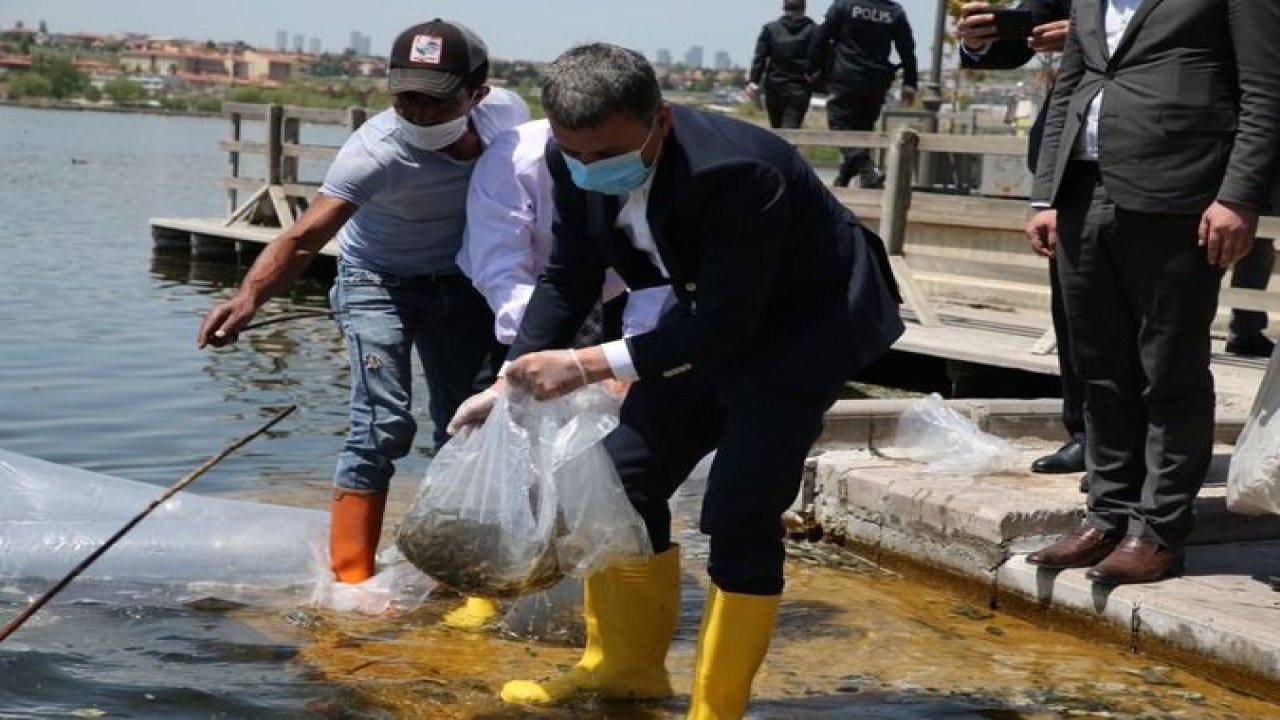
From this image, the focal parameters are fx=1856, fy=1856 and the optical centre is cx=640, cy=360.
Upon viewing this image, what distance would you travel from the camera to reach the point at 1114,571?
198 inches

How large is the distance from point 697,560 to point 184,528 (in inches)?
65.6

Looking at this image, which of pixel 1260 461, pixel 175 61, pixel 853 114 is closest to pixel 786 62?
pixel 853 114

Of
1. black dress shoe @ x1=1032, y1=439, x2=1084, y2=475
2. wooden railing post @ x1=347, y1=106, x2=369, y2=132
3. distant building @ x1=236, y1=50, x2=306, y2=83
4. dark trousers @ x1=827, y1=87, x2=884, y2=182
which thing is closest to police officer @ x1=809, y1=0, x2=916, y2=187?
dark trousers @ x1=827, y1=87, x2=884, y2=182

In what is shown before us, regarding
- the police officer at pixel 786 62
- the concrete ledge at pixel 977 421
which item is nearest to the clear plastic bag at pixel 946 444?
the concrete ledge at pixel 977 421

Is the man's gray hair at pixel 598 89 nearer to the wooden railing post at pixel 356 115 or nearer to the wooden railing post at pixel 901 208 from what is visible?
the wooden railing post at pixel 901 208

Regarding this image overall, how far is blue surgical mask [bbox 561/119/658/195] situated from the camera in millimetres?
3654

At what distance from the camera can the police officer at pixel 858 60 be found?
14.5 meters

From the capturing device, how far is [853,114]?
1491cm

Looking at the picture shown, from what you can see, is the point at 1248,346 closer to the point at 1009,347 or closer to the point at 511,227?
the point at 1009,347

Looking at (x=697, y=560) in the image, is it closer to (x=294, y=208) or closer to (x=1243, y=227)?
(x=1243, y=227)

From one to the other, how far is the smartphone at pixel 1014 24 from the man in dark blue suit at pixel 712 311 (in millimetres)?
1693

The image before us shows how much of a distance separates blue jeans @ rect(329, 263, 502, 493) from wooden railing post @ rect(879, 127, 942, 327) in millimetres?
6484

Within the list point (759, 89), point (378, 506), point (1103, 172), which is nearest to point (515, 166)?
point (378, 506)

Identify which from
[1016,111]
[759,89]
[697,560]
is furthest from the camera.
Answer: [1016,111]
